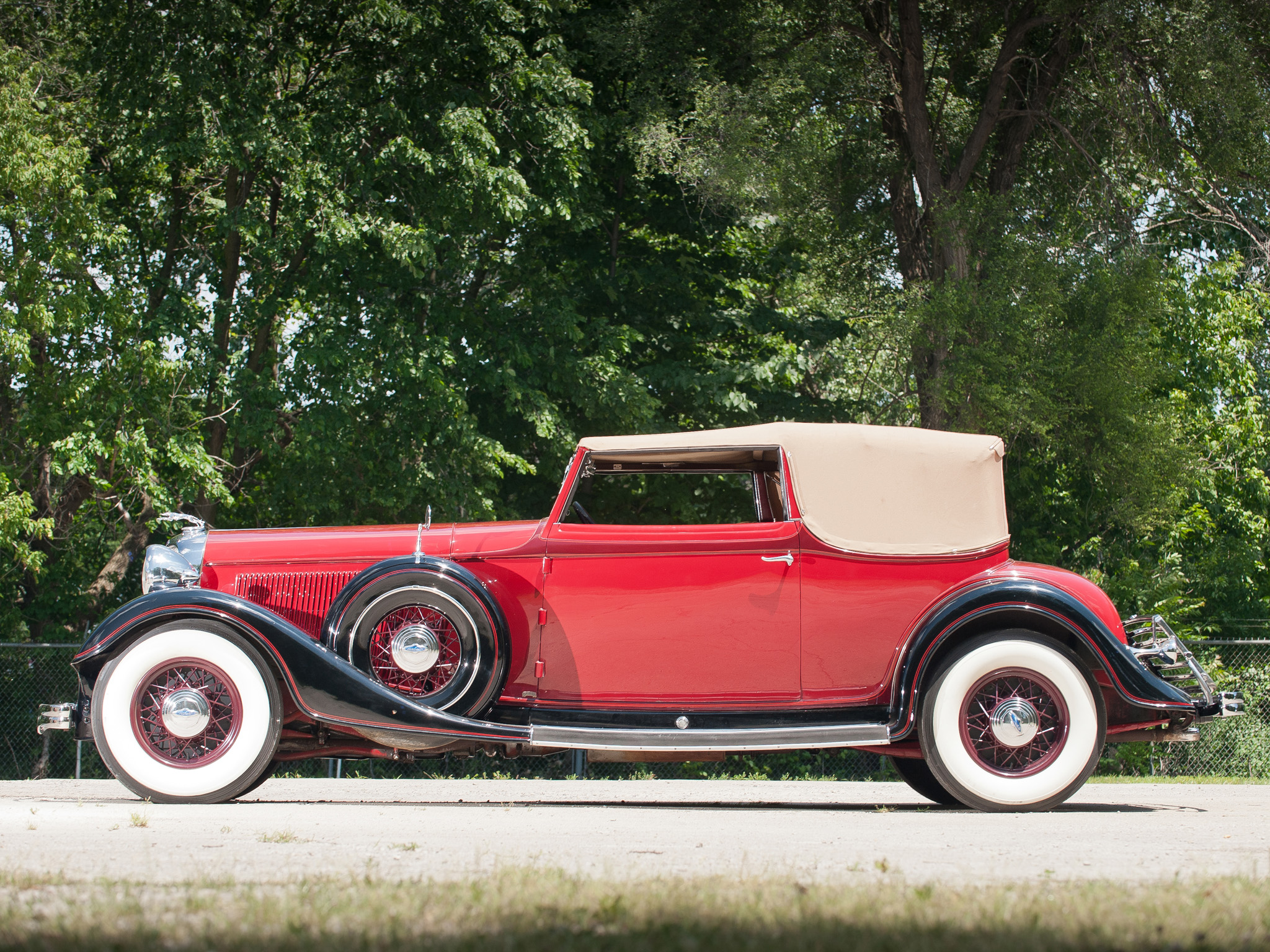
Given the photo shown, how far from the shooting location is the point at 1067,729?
6.19 meters

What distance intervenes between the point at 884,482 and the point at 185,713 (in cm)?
430

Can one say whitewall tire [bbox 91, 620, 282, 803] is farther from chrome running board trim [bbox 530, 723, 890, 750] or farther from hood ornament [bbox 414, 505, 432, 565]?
chrome running board trim [bbox 530, 723, 890, 750]

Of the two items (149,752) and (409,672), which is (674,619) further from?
(149,752)

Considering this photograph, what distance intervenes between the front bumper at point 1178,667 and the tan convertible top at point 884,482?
1.09 metres

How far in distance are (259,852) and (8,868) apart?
2.80 ft

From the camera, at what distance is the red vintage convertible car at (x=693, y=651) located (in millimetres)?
6062

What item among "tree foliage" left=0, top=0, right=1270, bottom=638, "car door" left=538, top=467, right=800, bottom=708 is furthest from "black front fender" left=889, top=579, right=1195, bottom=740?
"tree foliage" left=0, top=0, right=1270, bottom=638

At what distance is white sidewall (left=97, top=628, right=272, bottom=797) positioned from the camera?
605 cm

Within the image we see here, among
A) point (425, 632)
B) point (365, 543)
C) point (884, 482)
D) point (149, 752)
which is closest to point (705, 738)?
point (425, 632)

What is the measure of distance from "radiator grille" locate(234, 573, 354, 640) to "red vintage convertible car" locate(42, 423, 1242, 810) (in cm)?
15

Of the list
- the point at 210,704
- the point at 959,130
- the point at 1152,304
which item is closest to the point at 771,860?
the point at 210,704

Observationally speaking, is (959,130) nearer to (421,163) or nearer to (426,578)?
(421,163)

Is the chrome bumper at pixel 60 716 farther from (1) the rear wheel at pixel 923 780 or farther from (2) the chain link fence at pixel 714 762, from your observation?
(2) the chain link fence at pixel 714 762

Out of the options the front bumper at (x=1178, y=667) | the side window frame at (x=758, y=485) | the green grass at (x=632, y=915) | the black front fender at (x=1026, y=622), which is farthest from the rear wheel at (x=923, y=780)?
the green grass at (x=632, y=915)
